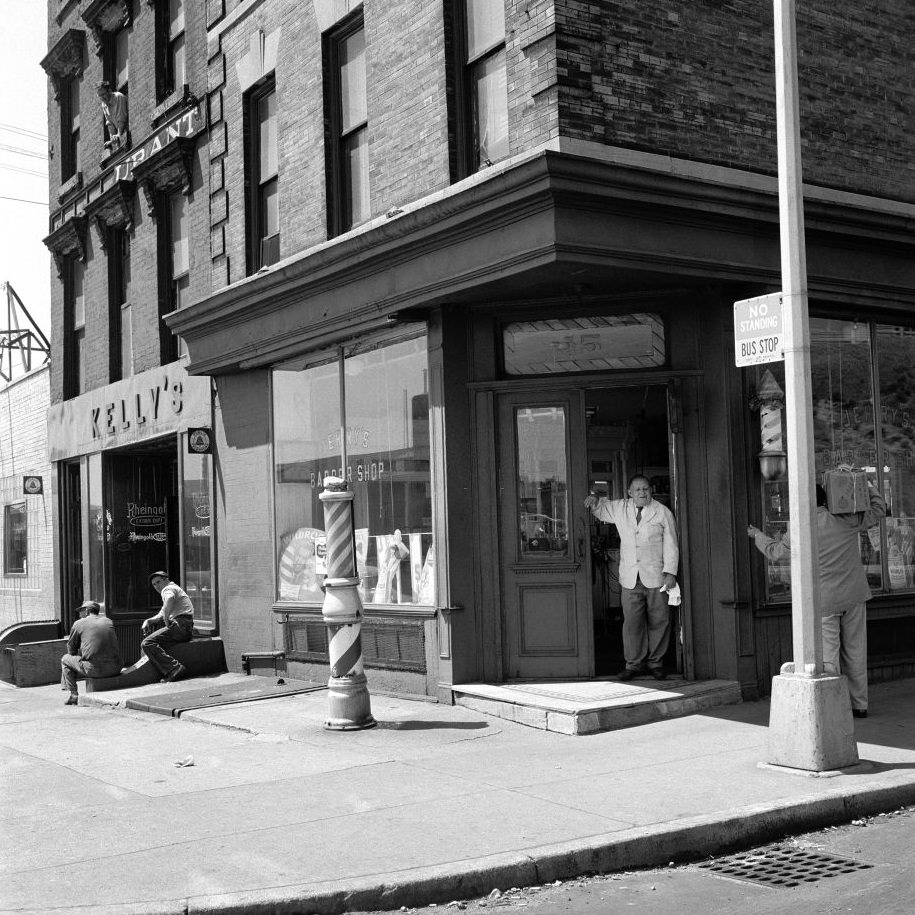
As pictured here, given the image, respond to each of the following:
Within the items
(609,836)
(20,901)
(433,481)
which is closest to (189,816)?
(20,901)

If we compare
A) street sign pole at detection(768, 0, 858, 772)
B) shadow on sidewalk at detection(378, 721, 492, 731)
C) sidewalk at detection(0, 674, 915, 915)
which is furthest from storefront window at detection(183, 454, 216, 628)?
street sign pole at detection(768, 0, 858, 772)

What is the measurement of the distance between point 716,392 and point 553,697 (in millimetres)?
3136

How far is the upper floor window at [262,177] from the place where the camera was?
14250 mm

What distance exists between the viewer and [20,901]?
5594mm

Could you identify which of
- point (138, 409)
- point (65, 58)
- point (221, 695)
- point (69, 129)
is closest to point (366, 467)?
point (221, 695)

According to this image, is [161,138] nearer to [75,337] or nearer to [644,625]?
[75,337]

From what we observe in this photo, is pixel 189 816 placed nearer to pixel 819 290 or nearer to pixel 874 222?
pixel 819 290

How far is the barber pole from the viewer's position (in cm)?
1004

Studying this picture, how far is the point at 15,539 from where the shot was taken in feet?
76.1

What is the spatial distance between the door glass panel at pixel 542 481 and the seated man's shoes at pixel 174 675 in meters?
5.52

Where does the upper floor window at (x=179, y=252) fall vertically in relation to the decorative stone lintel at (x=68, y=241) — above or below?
below

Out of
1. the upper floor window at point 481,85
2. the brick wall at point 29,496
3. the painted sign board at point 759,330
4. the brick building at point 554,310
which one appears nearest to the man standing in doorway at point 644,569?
the brick building at point 554,310

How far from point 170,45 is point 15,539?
35.1ft

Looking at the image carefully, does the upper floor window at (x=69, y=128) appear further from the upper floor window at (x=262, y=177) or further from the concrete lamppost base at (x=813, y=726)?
the concrete lamppost base at (x=813, y=726)
